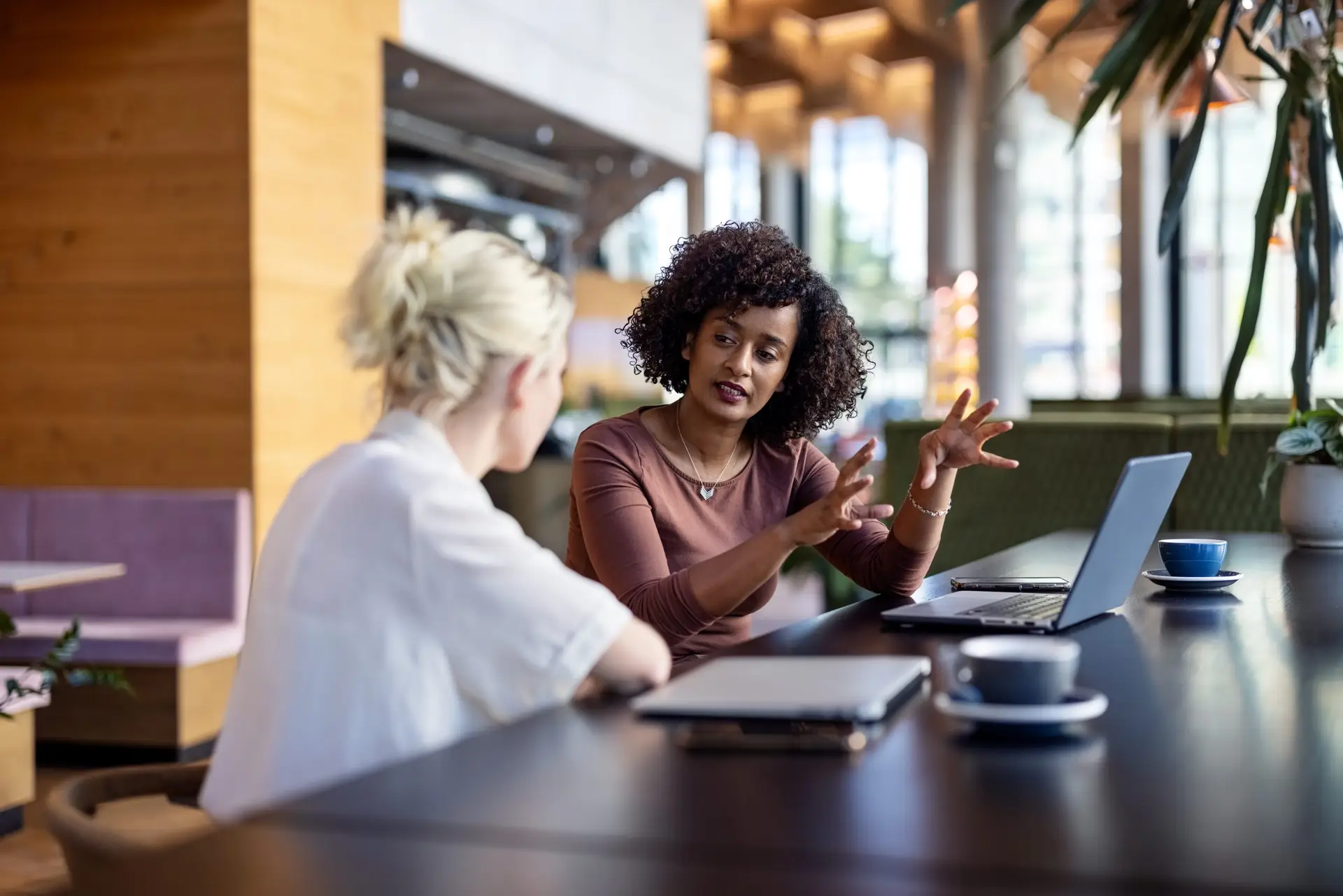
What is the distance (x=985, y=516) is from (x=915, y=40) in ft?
32.1

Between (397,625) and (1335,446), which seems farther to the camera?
(1335,446)

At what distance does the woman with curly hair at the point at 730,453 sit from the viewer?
2.13 m

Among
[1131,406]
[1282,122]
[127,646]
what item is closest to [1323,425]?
[1282,122]

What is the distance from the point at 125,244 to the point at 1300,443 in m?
4.13

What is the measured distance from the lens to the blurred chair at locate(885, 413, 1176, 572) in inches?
198

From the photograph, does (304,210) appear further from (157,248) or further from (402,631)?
(402,631)

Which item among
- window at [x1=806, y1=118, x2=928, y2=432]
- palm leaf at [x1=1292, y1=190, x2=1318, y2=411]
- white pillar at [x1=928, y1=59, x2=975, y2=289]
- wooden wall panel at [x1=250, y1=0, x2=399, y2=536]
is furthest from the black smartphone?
window at [x1=806, y1=118, x2=928, y2=432]

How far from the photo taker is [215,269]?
525 centimetres

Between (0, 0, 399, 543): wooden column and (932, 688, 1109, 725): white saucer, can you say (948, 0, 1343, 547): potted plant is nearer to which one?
(932, 688, 1109, 725): white saucer

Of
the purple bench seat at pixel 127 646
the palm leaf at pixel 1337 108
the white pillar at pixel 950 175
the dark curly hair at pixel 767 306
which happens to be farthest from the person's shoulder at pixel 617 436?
the white pillar at pixel 950 175

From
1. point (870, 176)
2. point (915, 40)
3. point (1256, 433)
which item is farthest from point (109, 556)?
point (870, 176)

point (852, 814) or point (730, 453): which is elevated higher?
point (730, 453)

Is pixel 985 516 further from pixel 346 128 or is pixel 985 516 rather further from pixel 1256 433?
pixel 346 128

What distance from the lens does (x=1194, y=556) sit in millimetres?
2180
